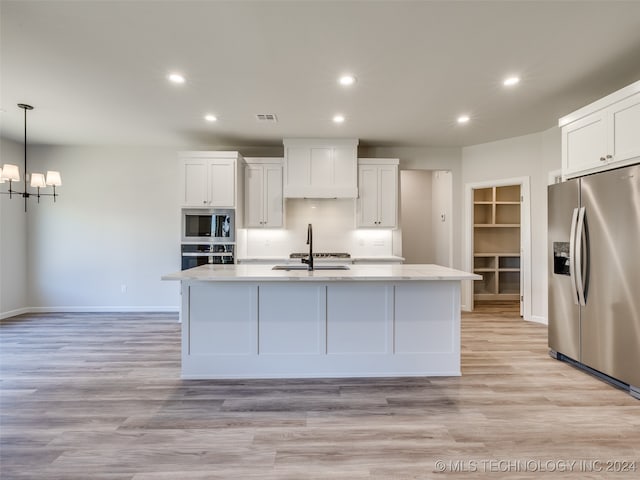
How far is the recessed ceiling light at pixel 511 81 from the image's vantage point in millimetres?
2938

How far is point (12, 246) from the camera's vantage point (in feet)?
16.2

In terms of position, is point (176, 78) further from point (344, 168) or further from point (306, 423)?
point (306, 423)

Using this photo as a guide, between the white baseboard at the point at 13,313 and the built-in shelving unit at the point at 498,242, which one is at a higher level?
the built-in shelving unit at the point at 498,242

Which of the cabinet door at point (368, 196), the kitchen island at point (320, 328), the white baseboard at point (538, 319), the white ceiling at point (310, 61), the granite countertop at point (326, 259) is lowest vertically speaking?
the white baseboard at point (538, 319)

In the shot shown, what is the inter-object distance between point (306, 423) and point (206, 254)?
3.08 meters

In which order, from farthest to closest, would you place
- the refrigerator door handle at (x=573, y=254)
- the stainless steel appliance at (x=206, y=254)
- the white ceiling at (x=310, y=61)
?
the stainless steel appliance at (x=206, y=254) < the refrigerator door handle at (x=573, y=254) < the white ceiling at (x=310, y=61)

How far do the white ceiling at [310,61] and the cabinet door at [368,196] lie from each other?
2.57 ft

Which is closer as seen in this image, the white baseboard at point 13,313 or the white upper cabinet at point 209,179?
the white upper cabinet at point 209,179

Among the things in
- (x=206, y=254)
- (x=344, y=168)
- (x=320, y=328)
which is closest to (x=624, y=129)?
(x=320, y=328)

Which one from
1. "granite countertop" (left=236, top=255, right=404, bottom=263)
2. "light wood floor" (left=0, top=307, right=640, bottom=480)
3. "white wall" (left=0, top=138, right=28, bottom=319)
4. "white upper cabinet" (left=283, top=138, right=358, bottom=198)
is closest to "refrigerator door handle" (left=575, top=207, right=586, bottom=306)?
"light wood floor" (left=0, top=307, right=640, bottom=480)

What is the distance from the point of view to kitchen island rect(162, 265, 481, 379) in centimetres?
282

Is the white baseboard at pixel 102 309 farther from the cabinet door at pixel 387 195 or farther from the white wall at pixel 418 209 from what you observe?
the white wall at pixel 418 209

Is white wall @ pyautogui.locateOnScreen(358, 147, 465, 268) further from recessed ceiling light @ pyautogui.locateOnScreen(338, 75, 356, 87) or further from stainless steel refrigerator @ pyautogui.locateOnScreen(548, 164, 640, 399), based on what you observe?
recessed ceiling light @ pyautogui.locateOnScreen(338, 75, 356, 87)

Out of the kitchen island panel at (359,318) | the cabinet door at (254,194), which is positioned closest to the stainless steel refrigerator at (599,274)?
the kitchen island panel at (359,318)
